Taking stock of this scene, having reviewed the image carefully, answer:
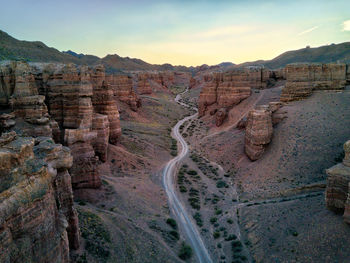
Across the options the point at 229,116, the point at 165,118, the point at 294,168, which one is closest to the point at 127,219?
the point at 294,168

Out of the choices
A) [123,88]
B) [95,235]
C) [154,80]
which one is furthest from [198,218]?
[154,80]

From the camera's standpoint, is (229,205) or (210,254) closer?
(210,254)

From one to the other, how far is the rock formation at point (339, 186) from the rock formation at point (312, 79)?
87.6ft

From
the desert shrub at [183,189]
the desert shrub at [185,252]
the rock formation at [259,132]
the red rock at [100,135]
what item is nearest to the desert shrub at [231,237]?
the desert shrub at [185,252]

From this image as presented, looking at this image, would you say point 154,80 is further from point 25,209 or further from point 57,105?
point 25,209

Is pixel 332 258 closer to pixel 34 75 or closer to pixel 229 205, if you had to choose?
pixel 229 205

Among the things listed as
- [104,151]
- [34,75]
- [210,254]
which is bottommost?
[210,254]

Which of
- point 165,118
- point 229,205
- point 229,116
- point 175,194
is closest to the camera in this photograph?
point 229,205

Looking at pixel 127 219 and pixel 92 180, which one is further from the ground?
pixel 92 180

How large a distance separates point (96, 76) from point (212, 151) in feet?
72.3

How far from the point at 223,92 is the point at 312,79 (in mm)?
19344

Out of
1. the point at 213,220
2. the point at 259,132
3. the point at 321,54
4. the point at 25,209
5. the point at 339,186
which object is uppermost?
the point at 321,54

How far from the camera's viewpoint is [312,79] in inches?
1642

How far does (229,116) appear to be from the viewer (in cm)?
5203
